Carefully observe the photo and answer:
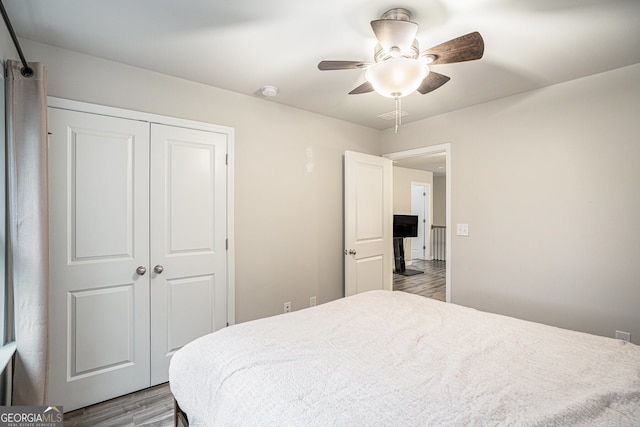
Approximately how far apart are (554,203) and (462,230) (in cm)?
81

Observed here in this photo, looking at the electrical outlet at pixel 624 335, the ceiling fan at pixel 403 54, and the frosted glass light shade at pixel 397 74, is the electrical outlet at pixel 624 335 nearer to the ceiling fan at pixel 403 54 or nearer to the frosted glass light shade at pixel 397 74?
the ceiling fan at pixel 403 54

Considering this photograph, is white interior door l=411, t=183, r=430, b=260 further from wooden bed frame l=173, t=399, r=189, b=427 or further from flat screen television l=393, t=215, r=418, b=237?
wooden bed frame l=173, t=399, r=189, b=427

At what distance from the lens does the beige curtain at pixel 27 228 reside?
1.64 m

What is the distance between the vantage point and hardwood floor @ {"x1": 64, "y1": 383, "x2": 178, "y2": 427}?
1.95 m

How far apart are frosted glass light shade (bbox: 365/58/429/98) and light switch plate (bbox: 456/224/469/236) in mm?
1887

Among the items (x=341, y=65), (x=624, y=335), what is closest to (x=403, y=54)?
(x=341, y=65)

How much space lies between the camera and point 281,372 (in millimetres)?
1191

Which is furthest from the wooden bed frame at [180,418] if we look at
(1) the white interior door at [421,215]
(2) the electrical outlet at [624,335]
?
(1) the white interior door at [421,215]

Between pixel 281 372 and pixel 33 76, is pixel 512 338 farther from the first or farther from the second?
pixel 33 76

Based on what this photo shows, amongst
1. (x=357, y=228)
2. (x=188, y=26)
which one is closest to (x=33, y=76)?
(x=188, y=26)

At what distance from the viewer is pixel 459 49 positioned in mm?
1607

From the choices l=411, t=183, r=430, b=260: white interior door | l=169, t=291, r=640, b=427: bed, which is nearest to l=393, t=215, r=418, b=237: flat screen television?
l=411, t=183, r=430, b=260: white interior door

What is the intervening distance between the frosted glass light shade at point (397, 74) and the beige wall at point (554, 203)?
65.5 inches

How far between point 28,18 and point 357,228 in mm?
2980
